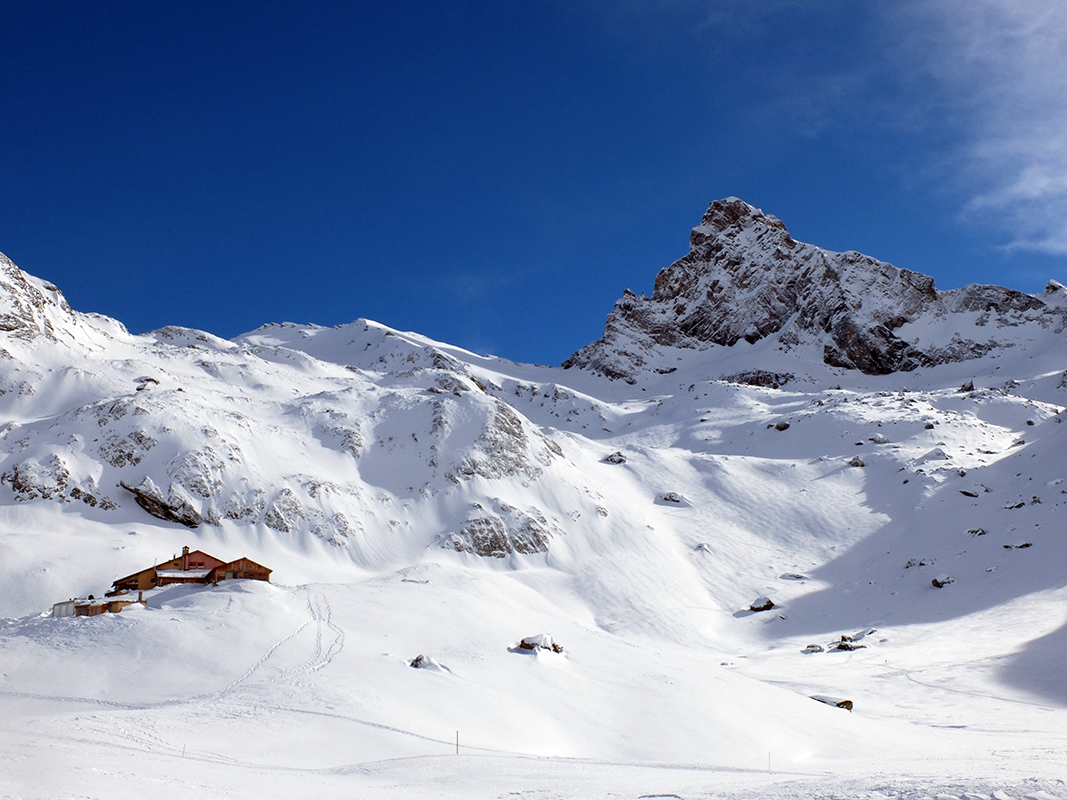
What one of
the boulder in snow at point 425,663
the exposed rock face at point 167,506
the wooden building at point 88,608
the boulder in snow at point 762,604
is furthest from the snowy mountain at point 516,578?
the wooden building at point 88,608

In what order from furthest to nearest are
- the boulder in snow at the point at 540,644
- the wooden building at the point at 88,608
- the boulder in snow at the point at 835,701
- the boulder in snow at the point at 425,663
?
the boulder in snow at the point at 835,701
the boulder in snow at the point at 540,644
the wooden building at the point at 88,608
the boulder in snow at the point at 425,663

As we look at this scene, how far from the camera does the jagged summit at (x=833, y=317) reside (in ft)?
510

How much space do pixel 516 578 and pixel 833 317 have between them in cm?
13629

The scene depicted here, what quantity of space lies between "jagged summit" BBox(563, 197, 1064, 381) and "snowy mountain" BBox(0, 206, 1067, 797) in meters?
26.9

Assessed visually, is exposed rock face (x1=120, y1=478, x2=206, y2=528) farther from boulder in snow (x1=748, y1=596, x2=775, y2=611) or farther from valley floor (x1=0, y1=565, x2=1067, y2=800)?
boulder in snow (x1=748, y1=596, x2=775, y2=611)

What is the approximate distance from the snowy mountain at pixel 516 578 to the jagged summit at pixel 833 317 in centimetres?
2691

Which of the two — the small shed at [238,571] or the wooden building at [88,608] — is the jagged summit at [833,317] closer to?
the small shed at [238,571]

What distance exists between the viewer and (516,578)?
5872 cm

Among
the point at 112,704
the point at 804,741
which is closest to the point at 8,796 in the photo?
the point at 112,704

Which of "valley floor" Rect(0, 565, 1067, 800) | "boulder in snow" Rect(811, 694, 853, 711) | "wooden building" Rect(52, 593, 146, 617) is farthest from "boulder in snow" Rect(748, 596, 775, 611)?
"wooden building" Rect(52, 593, 146, 617)

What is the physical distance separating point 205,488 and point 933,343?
493 ft

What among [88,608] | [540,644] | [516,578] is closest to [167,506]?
[88,608]

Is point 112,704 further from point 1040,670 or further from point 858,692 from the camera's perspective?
point 1040,670

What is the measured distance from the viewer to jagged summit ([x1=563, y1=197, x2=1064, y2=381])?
155500mm
